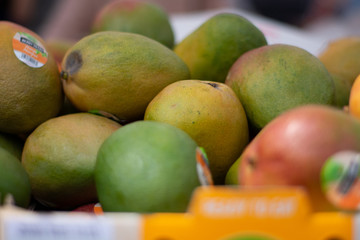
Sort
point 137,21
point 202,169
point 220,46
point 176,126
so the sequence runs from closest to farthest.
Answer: point 202,169 < point 176,126 < point 220,46 < point 137,21

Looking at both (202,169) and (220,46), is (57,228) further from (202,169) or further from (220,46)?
(220,46)

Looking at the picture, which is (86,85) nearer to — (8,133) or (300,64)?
(8,133)

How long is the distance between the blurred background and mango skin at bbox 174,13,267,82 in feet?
5.03

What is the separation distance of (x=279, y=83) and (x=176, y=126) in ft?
0.74

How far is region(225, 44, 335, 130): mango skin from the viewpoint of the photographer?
85 centimetres

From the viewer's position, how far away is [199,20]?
1784 mm

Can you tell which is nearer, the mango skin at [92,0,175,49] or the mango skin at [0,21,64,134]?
the mango skin at [0,21,64,134]

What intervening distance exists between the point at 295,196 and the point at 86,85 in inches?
20.1

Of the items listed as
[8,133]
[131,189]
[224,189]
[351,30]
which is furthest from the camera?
[351,30]

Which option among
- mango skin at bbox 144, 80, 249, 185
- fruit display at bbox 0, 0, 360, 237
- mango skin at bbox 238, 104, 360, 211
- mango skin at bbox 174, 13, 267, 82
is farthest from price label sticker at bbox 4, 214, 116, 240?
mango skin at bbox 174, 13, 267, 82

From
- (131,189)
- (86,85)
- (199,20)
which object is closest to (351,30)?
(199,20)

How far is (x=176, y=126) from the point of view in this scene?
31.2 inches

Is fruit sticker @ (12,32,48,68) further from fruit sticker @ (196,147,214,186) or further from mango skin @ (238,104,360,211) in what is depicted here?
mango skin @ (238,104,360,211)

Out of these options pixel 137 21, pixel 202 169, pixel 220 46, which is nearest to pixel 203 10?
pixel 137 21
